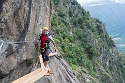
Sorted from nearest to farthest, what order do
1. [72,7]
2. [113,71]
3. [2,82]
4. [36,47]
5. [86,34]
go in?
[2,82] < [36,47] < [86,34] < [72,7] < [113,71]

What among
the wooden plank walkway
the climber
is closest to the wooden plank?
the wooden plank walkway

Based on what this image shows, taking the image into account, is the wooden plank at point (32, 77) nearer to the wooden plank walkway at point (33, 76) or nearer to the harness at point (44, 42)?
the wooden plank walkway at point (33, 76)

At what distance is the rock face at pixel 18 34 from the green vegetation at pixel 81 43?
2620 cm

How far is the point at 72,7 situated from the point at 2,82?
203 ft

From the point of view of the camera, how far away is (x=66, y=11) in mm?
68312

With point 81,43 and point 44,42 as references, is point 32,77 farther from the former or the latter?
point 81,43

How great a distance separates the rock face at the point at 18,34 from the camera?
14.1 metres

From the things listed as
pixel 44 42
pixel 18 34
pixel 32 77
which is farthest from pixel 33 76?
pixel 44 42

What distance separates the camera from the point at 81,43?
63531mm

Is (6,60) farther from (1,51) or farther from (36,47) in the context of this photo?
(36,47)

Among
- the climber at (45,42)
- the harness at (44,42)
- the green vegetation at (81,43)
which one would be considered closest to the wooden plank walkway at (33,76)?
the climber at (45,42)

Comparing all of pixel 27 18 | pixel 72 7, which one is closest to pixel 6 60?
pixel 27 18

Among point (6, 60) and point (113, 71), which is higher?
point (6, 60)

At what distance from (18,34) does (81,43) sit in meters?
48.9
